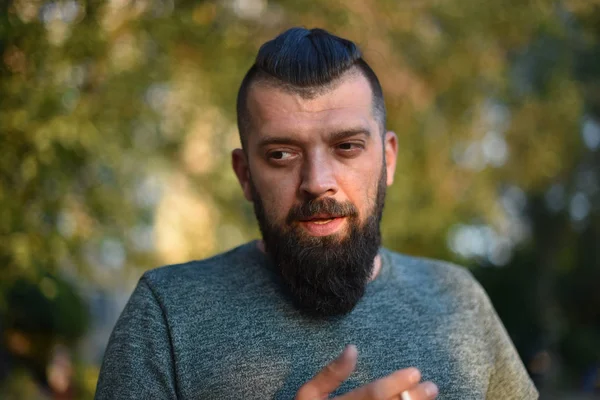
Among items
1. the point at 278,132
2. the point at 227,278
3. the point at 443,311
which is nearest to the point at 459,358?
the point at 443,311

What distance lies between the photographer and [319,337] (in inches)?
76.9

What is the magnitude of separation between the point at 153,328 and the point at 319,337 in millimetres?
497

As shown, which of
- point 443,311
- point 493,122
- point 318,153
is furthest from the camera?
point 493,122

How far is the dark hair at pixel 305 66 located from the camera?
6.44 ft

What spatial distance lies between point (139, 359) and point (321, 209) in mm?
674

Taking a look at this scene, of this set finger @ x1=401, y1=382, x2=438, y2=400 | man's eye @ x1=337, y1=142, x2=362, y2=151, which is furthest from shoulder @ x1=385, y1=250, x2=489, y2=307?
finger @ x1=401, y1=382, x2=438, y2=400

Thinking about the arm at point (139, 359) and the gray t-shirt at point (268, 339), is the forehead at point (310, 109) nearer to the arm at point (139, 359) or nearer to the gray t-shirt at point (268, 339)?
the gray t-shirt at point (268, 339)

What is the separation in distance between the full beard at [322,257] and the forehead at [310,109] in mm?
221

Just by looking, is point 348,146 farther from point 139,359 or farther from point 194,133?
point 194,133

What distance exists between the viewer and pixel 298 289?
1.98m

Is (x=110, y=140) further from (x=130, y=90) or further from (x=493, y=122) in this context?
(x=493, y=122)

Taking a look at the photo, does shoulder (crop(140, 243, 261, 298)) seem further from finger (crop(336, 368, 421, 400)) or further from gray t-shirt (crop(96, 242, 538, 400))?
finger (crop(336, 368, 421, 400))

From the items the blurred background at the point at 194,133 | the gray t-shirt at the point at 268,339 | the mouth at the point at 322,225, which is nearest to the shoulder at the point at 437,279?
the gray t-shirt at the point at 268,339

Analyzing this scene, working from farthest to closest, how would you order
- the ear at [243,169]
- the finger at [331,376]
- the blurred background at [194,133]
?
the blurred background at [194,133]
the ear at [243,169]
the finger at [331,376]
